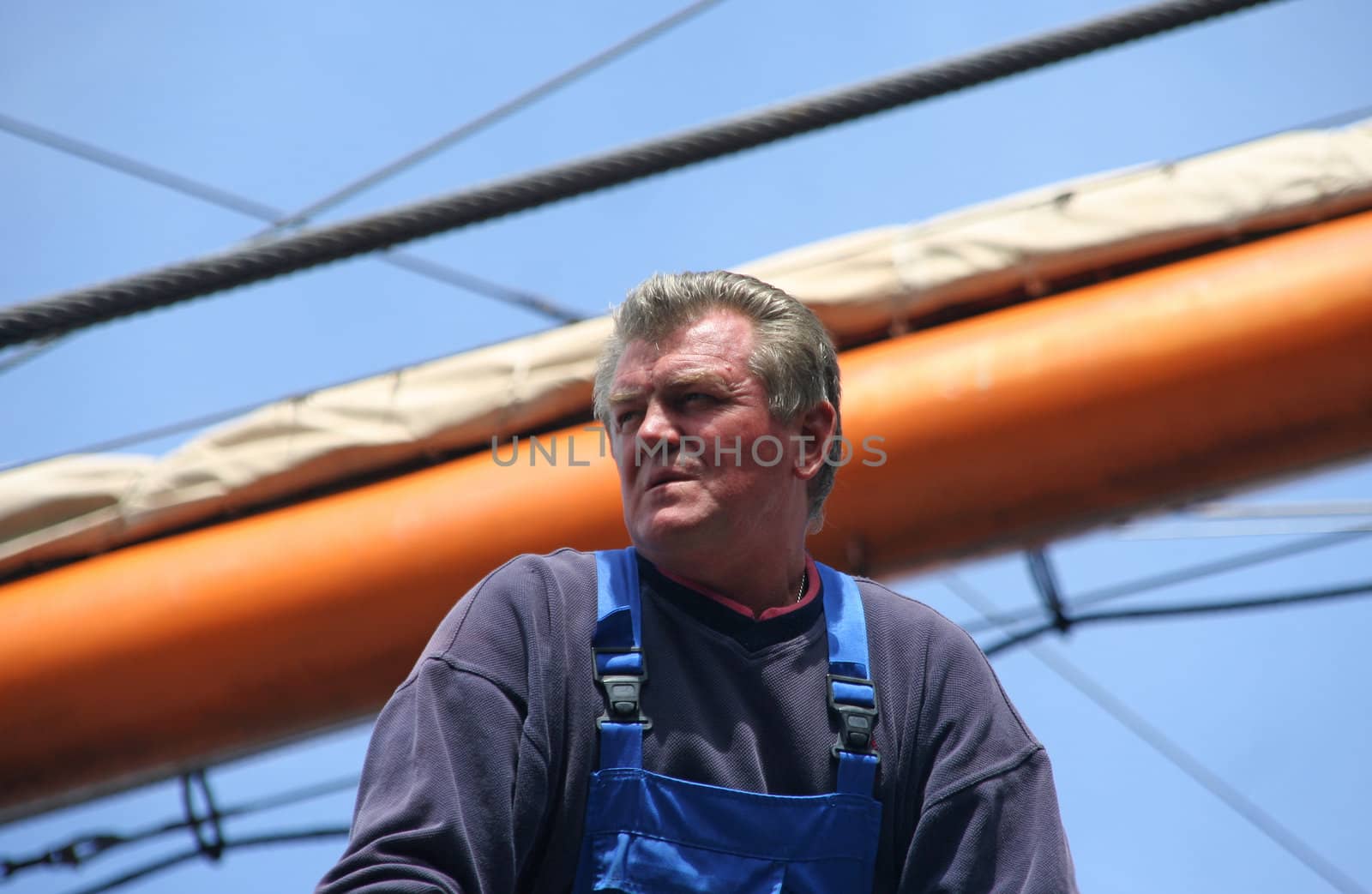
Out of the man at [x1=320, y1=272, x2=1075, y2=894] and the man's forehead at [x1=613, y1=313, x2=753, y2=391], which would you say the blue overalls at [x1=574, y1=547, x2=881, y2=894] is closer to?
the man at [x1=320, y1=272, x2=1075, y2=894]

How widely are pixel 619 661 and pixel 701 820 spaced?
0.60ft

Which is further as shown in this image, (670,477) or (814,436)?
(814,436)

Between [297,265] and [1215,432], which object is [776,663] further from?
[1215,432]

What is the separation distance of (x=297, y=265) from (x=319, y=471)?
3.35 feet

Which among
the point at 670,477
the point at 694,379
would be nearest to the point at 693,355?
the point at 694,379

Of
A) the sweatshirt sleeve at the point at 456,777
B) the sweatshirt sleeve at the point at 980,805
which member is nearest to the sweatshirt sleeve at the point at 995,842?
the sweatshirt sleeve at the point at 980,805

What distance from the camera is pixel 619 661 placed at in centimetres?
161

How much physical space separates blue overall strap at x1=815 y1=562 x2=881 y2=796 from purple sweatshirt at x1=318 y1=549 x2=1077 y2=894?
0.02 meters

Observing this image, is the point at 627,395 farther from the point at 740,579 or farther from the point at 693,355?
the point at 740,579

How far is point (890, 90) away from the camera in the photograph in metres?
1.91

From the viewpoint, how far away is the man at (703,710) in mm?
1498

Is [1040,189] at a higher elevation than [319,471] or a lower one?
higher

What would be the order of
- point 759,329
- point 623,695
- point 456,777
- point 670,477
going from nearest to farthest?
point 456,777, point 623,695, point 670,477, point 759,329

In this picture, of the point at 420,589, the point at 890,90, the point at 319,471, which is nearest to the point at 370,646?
the point at 420,589
